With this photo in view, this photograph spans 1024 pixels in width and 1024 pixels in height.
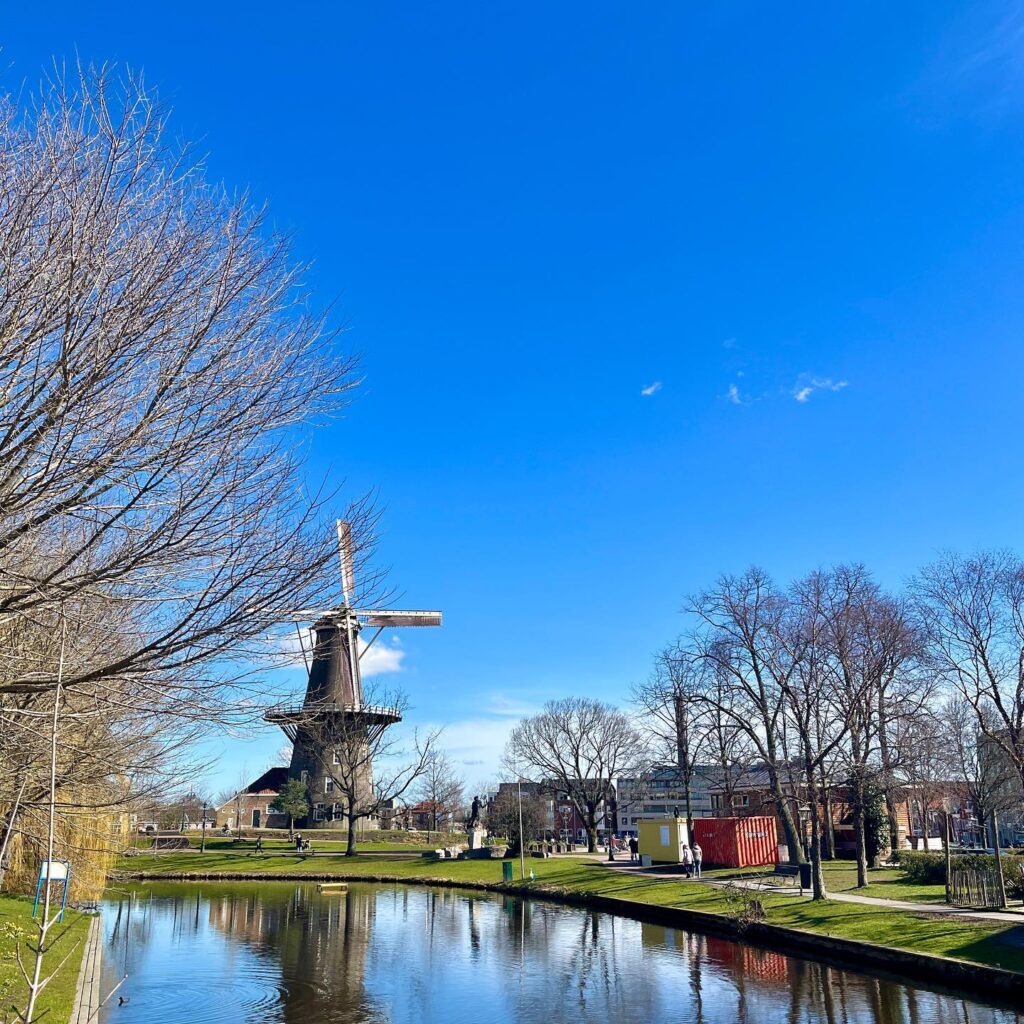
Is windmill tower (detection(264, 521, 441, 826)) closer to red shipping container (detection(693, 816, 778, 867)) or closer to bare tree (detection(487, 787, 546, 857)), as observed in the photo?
bare tree (detection(487, 787, 546, 857))

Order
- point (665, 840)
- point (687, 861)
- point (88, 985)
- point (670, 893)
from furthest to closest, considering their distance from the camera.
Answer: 1. point (665, 840)
2. point (687, 861)
3. point (670, 893)
4. point (88, 985)

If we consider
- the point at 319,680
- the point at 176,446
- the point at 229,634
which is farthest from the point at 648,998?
the point at 319,680

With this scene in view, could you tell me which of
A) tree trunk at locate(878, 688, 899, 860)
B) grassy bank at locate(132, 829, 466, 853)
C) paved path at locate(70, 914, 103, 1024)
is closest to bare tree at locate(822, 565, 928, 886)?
tree trunk at locate(878, 688, 899, 860)

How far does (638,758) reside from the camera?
196 feet

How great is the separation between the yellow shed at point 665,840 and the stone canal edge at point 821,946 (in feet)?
21.5

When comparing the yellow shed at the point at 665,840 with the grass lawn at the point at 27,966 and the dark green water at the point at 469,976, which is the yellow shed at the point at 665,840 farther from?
the grass lawn at the point at 27,966

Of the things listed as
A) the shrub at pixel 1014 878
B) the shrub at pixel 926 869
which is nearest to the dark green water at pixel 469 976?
the shrub at pixel 1014 878

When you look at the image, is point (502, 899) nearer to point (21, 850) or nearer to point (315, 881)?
point (315, 881)

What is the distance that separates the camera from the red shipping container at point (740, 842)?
35281 millimetres

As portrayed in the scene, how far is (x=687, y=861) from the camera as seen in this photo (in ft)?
111

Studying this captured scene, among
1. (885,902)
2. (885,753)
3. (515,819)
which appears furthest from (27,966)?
(515,819)

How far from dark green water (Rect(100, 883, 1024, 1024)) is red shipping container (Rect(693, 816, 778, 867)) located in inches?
353

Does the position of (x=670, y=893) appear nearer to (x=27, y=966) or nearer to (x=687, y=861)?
(x=687, y=861)

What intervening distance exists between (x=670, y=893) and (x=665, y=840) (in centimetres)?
1020
